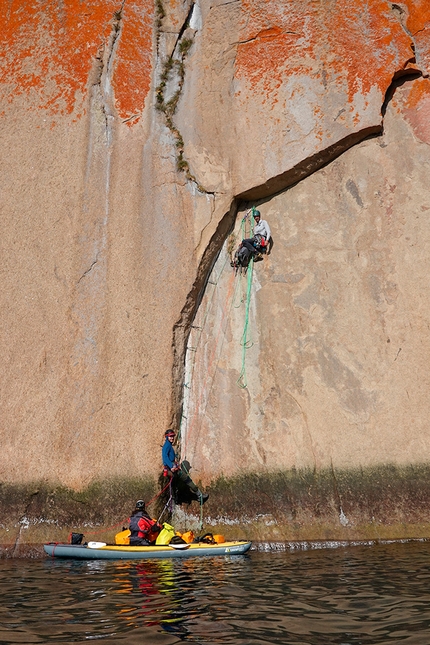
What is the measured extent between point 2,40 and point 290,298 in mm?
7399

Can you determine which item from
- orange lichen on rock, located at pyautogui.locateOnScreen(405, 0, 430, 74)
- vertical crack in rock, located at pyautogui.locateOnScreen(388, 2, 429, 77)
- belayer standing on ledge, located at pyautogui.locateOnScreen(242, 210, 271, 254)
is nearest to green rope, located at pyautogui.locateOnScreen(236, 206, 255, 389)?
belayer standing on ledge, located at pyautogui.locateOnScreen(242, 210, 271, 254)

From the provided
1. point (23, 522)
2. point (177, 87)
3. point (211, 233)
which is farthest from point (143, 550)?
point (177, 87)

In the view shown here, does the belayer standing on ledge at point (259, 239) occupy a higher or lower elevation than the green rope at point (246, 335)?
higher

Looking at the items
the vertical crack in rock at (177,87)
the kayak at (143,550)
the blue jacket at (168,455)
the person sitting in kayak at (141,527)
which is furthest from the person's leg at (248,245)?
the kayak at (143,550)

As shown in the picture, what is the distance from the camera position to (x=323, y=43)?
12.3m

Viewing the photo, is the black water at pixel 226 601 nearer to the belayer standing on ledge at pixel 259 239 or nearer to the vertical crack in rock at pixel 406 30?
the belayer standing on ledge at pixel 259 239

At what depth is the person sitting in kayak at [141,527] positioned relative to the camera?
31.2ft

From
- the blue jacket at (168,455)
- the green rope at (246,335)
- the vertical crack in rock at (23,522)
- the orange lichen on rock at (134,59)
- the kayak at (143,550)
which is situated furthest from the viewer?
the orange lichen on rock at (134,59)

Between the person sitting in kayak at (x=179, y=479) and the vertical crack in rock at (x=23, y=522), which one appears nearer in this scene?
the vertical crack in rock at (x=23, y=522)

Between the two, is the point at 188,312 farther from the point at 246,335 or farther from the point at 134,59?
the point at 134,59

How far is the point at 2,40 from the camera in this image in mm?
13070

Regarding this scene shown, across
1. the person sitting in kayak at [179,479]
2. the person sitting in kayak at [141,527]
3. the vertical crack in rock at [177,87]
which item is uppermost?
the vertical crack in rock at [177,87]

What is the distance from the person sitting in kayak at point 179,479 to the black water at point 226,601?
200 centimetres

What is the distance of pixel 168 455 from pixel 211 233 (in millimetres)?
3894
